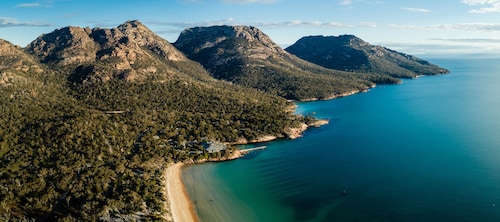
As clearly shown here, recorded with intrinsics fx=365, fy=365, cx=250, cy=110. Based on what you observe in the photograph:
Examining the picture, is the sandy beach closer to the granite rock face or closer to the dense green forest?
the dense green forest

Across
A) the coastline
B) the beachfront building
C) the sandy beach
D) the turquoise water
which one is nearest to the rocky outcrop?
the beachfront building

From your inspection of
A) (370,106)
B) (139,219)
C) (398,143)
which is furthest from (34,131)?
(370,106)

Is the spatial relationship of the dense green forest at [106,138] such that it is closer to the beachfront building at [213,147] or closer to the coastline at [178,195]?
the coastline at [178,195]

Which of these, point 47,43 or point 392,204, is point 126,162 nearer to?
point 392,204

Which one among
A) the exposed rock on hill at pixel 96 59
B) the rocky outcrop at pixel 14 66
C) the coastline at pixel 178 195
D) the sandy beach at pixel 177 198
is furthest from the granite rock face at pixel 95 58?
the sandy beach at pixel 177 198

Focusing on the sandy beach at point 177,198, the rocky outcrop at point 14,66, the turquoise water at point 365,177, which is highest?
the rocky outcrop at point 14,66

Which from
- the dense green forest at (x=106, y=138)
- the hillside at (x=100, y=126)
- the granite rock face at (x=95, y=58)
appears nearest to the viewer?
the dense green forest at (x=106, y=138)
